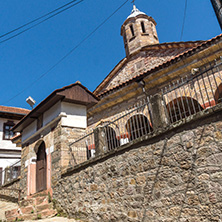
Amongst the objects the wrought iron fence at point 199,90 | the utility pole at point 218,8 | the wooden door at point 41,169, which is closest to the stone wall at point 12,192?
the wooden door at point 41,169

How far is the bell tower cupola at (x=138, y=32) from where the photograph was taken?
14.5 metres

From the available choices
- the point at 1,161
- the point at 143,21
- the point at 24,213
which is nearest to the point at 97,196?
the point at 24,213

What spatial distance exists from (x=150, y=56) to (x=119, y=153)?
8.54 meters

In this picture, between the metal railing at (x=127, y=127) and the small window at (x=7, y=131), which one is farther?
the small window at (x=7, y=131)

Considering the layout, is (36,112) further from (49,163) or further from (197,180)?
(197,180)

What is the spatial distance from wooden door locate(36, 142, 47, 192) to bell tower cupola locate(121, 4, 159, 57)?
8.09 meters

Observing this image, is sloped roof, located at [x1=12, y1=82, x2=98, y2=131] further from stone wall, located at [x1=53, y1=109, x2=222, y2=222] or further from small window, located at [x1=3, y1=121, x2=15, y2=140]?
small window, located at [x1=3, y1=121, x2=15, y2=140]

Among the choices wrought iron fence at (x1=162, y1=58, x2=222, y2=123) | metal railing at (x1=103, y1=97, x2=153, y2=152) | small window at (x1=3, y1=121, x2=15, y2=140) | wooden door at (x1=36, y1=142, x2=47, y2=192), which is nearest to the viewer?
metal railing at (x1=103, y1=97, x2=153, y2=152)

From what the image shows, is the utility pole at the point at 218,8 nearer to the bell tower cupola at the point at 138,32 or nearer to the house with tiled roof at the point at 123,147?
the house with tiled roof at the point at 123,147

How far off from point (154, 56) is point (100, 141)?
7842 millimetres

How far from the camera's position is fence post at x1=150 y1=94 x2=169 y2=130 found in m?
4.84

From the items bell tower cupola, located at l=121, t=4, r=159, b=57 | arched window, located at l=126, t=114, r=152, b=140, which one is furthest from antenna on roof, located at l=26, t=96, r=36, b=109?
arched window, located at l=126, t=114, r=152, b=140

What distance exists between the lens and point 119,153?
17.9ft

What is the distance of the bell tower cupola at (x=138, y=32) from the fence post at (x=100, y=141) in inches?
349
